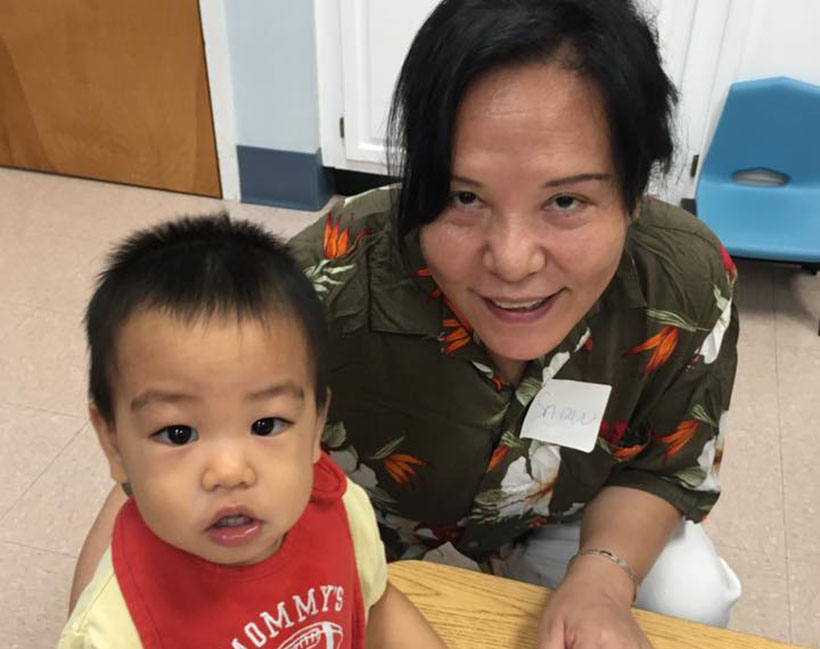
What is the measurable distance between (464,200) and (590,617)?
1.45 ft

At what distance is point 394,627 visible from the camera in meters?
0.84

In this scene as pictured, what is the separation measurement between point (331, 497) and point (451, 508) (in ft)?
1.35

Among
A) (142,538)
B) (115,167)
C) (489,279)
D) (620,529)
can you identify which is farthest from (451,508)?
(115,167)

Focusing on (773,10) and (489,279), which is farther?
(773,10)

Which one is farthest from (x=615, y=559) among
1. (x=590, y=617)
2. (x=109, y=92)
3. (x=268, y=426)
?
(x=109, y=92)

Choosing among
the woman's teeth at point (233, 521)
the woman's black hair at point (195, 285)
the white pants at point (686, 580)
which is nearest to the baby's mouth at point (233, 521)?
the woman's teeth at point (233, 521)

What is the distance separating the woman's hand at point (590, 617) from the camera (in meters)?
0.87

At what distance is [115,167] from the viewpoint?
313 cm

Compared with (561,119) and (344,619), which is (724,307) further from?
(344,619)

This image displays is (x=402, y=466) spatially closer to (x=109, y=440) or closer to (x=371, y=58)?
(x=109, y=440)

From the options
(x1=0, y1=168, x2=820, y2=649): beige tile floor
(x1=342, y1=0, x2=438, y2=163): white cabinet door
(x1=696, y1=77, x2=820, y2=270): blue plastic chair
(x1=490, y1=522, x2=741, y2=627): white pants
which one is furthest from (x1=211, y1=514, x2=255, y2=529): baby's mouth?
(x1=696, y1=77, x2=820, y2=270): blue plastic chair

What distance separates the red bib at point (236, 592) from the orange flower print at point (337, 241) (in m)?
0.39

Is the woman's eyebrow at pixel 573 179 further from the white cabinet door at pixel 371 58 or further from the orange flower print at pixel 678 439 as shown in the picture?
the white cabinet door at pixel 371 58

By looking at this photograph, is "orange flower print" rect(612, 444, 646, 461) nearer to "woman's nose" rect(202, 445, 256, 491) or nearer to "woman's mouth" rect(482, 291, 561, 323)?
"woman's mouth" rect(482, 291, 561, 323)
